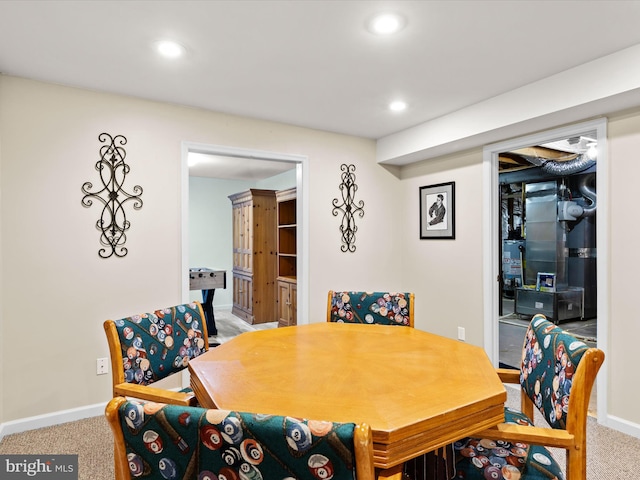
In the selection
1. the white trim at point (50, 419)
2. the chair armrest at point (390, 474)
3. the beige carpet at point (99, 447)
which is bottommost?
the beige carpet at point (99, 447)

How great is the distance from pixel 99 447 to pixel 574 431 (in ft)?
8.15

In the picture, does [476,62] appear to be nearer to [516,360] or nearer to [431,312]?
[431,312]

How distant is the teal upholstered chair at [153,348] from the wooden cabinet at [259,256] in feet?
11.9

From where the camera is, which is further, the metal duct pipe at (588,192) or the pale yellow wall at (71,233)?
the metal duct pipe at (588,192)

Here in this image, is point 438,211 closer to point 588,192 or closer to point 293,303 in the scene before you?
point 293,303

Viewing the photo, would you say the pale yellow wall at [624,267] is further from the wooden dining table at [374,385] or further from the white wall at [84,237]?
the wooden dining table at [374,385]

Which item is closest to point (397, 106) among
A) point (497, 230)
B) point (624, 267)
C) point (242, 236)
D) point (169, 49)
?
point (497, 230)

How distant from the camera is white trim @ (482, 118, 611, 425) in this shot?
2.64m

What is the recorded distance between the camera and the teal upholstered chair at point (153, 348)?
1584 mm

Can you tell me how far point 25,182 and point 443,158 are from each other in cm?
347

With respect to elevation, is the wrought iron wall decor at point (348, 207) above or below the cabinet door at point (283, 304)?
above

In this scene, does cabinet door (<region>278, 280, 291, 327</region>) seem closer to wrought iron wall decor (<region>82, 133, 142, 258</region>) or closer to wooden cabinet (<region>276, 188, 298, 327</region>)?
wooden cabinet (<region>276, 188, 298, 327</region>)

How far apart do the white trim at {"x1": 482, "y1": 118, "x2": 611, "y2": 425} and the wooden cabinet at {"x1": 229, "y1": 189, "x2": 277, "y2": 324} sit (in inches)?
131

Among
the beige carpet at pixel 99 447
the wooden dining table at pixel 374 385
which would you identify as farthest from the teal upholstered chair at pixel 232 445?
the beige carpet at pixel 99 447
